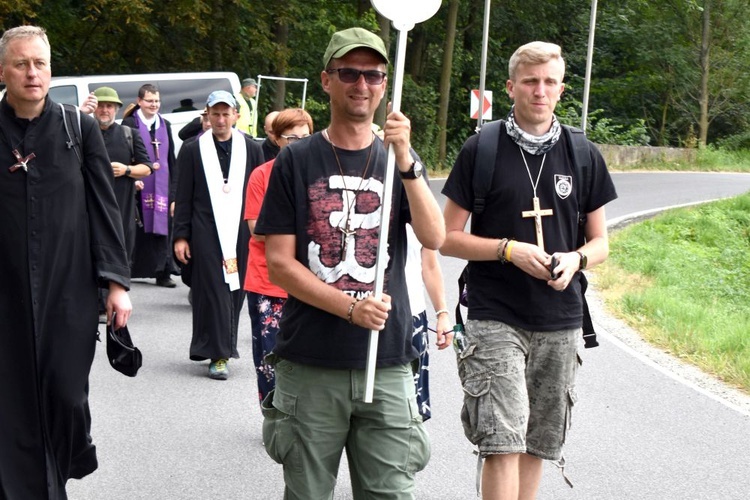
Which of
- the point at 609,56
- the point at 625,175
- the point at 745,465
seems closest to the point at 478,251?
the point at 745,465

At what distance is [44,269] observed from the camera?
504 cm

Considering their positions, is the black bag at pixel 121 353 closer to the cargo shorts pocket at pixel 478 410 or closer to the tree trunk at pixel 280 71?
the cargo shorts pocket at pixel 478 410

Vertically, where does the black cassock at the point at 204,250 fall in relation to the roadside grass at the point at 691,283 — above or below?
above

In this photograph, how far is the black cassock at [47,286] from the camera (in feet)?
16.5

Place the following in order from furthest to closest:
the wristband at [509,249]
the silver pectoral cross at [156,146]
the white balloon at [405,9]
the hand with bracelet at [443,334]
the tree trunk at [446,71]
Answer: the tree trunk at [446,71] < the silver pectoral cross at [156,146] < the hand with bracelet at [443,334] < the wristband at [509,249] < the white balloon at [405,9]

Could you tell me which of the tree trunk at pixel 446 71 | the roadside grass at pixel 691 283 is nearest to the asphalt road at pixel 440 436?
the roadside grass at pixel 691 283

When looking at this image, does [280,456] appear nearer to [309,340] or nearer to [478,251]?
[309,340]

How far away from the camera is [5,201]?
16.5ft

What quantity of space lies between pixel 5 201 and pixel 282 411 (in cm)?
148

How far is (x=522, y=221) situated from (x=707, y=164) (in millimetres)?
44611

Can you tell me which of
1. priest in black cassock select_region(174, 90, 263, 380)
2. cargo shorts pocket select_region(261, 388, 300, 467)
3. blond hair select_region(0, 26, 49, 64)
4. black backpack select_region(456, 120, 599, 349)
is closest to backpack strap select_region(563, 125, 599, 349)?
black backpack select_region(456, 120, 599, 349)

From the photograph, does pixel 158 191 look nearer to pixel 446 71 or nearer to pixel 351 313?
pixel 351 313

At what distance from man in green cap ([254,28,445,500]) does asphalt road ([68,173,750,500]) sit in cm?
213

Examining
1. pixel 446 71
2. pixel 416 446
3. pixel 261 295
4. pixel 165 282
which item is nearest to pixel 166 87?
pixel 165 282
